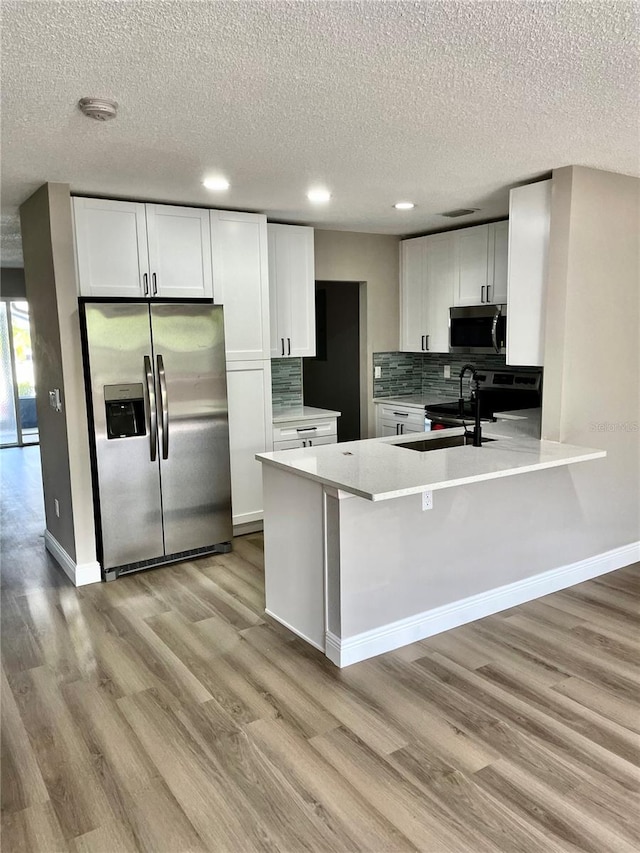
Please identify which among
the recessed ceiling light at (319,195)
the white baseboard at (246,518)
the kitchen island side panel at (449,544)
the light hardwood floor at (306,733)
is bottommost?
the light hardwood floor at (306,733)

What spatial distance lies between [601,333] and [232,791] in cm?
304

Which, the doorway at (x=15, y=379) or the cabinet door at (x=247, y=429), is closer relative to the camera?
the cabinet door at (x=247, y=429)

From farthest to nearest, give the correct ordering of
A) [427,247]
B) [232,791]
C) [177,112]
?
[427,247] < [177,112] < [232,791]

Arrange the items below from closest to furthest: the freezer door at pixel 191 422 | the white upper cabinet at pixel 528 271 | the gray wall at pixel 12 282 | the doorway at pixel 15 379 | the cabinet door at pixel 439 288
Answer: the white upper cabinet at pixel 528 271, the freezer door at pixel 191 422, the cabinet door at pixel 439 288, the gray wall at pixel 12 282, the doorway at pixel 15 379

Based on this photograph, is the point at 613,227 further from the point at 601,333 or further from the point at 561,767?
the point at 561,767

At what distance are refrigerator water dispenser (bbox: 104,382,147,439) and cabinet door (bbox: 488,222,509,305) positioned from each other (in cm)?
281

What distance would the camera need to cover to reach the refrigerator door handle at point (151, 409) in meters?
3.93

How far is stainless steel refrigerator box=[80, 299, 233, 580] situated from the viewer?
3.83 m

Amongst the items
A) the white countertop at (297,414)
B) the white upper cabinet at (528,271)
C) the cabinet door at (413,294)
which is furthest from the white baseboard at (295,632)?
the cabinet door at (413,294)

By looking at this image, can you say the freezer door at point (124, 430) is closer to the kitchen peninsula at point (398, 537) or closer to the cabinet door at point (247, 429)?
the cabinet door at point (247, 429)

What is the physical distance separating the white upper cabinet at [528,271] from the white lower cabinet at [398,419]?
5.47 feet

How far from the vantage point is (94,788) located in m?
2.15

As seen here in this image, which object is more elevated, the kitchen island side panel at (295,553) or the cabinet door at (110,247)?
the cabinet door at (110,247)

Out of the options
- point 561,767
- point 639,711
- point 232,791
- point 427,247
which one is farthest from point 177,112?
point 427,247
